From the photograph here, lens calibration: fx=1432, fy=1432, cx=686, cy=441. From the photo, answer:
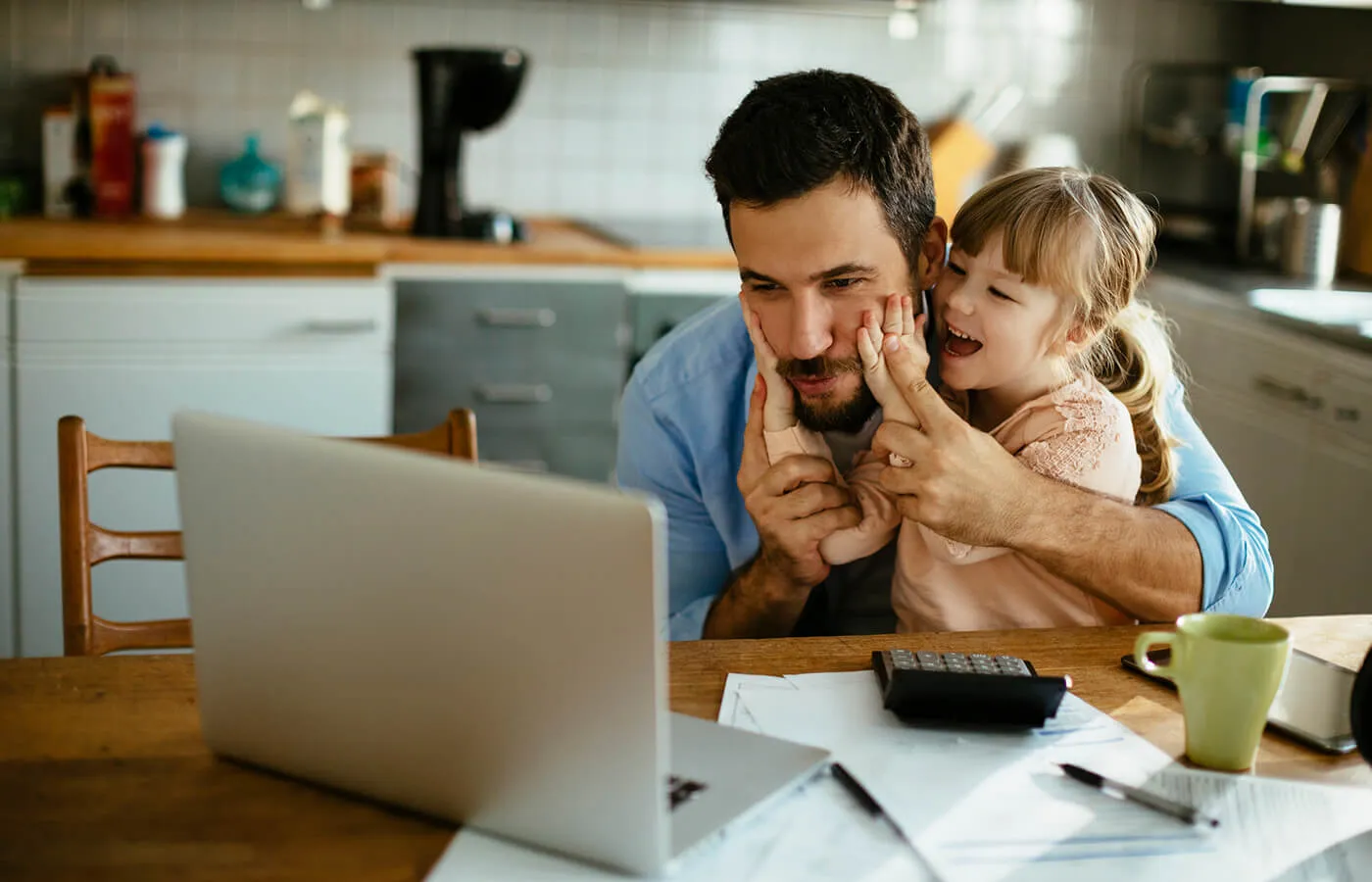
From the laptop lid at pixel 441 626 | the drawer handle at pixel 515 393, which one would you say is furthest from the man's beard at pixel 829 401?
the drawer handle at pixel 515 393

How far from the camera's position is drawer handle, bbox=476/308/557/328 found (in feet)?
→ 9.90

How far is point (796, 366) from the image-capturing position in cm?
157

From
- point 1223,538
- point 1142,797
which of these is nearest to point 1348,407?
point 1223,538

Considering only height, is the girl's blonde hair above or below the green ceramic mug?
above

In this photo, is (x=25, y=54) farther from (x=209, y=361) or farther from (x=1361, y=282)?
(x=1361, y=282)

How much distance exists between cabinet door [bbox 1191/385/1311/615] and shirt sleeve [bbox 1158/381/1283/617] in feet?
4.38

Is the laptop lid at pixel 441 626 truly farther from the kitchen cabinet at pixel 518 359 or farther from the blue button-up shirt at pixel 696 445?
the kitchen cabinet at pixel 518 359

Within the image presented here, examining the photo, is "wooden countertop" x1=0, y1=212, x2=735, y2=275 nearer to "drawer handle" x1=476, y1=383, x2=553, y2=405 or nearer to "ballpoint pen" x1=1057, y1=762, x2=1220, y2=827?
"drawer handle" x1=476, y1=383, x2=553, y2=405

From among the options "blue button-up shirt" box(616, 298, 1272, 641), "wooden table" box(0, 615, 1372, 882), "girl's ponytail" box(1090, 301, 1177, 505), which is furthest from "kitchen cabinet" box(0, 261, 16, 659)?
"girl's ponytail" box(1090, 301, 1177, 505)

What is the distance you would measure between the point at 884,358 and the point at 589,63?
91.8 inches

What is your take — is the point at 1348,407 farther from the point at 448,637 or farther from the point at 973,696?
the point at 448,637

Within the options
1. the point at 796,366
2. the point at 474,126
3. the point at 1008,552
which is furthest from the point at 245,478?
the point at 474,126

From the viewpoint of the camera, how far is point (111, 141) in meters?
3.24

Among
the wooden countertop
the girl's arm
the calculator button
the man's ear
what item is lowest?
the calculator button
